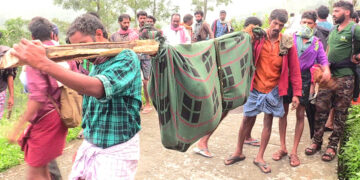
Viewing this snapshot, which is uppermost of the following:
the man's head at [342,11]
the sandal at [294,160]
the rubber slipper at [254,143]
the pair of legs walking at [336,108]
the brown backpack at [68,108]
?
the man's head at [342,11]

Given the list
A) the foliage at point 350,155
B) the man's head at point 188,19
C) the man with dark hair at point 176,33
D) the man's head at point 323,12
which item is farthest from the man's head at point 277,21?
the man's head at point 188,19

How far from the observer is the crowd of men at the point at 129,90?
5.16 ft

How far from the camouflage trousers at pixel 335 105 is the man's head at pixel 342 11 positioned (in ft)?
2.54

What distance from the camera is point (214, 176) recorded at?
3.26 m

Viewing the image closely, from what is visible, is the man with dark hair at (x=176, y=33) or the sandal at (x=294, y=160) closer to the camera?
the sandal at (x=294, y=160)

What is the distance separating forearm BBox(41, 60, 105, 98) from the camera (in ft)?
4.12

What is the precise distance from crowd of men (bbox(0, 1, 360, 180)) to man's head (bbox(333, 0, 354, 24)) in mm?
12

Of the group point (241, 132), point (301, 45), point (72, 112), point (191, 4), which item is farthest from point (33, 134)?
point (191, 4)

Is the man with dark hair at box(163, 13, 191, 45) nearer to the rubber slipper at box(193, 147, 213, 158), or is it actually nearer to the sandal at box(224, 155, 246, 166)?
the rubber slipper at box(193, 147, 213, 158)

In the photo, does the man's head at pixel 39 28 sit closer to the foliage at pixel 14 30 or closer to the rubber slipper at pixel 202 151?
the rubber slipper at pixel 202 151

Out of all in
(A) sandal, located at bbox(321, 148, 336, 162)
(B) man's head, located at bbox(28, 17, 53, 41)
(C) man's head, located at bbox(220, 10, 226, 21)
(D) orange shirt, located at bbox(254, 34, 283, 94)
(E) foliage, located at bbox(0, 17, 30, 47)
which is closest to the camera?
(B) man's head, located at bbox(28, 17, 53, 41)

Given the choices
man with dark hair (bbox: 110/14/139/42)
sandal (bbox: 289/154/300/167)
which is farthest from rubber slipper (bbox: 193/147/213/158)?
man with dark hair (bbox: 110/14/139/42)

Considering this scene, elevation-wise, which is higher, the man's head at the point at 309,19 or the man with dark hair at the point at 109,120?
the man's head at the point at 309,19

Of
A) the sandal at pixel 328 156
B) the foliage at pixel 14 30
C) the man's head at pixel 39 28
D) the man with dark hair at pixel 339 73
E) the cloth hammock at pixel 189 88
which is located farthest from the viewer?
the foliage at pixel 14 30
